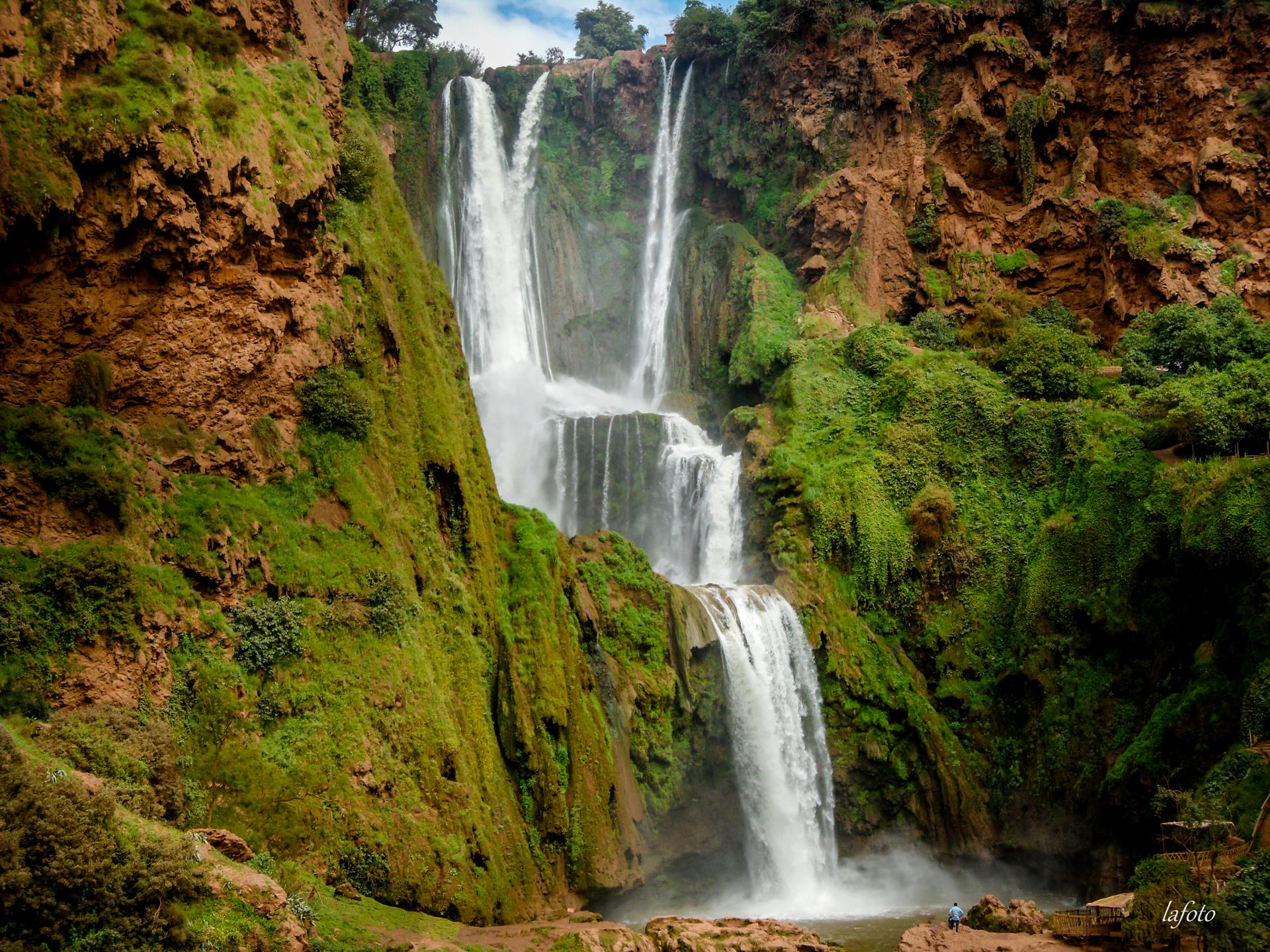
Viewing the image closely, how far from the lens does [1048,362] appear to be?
1491 inches

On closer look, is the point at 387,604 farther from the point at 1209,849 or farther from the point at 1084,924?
the point at 1209,849

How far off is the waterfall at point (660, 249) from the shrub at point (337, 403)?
27.3 m

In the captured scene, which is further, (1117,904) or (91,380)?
(1117,904)

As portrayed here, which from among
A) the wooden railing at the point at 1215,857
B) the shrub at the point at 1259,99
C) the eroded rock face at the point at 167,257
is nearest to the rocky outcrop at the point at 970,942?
the wooden railing at the point at 1215,857

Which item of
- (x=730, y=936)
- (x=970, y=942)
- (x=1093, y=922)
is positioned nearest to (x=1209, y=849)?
(x=1093, y=922)

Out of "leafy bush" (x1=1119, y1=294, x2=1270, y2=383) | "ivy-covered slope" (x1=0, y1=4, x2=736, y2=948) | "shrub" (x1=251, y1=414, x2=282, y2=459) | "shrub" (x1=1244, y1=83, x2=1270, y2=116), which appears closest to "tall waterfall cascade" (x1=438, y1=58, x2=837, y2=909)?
"ivy-covered slope" (x1=0, y1=4, x2=736, y2=948)

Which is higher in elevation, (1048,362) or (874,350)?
(874,350)

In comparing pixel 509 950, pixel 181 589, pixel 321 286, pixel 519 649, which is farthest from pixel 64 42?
pixel 509 950

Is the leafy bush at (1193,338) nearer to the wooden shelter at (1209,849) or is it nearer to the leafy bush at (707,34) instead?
the wooden shelter at (1209,849)

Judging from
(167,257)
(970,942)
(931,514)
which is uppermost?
(167,257)

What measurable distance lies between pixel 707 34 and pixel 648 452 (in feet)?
89.5

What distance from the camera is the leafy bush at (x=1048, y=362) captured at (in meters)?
37.4

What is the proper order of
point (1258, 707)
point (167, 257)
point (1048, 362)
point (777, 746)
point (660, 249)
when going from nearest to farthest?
point (167, 257) < point (1258, 707) < point (777, 746) < point (1048, 362) < point (660, 249)

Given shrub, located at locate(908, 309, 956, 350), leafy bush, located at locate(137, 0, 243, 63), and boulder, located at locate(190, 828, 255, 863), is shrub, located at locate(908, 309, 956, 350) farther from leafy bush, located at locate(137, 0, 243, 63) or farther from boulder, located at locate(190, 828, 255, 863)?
boulder, located at locate(190, 828, 255, 863)
